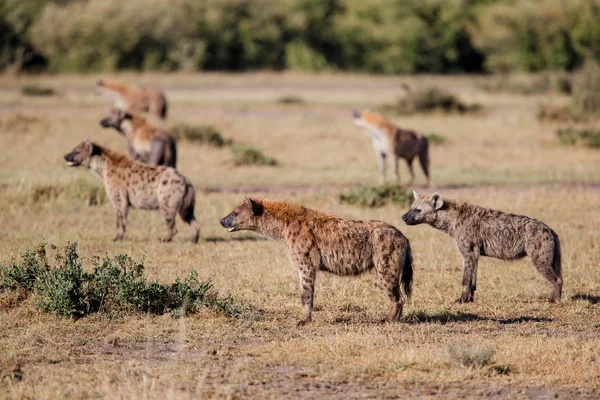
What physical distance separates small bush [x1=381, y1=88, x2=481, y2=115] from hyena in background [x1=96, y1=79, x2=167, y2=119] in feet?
24.3

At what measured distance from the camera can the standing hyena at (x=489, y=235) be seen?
9148mm

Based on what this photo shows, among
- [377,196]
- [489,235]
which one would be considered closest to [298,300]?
[489,235]

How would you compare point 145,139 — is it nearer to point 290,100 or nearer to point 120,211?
point 120,211

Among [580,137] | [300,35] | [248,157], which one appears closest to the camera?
[248,157]

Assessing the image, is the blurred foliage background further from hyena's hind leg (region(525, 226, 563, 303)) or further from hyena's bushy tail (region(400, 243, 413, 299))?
hyena's bushy tail (region(400, 243, 413, 299))

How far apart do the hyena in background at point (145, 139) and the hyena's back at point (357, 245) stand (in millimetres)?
6107

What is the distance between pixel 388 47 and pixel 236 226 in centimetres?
3499

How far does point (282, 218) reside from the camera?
28.1ft

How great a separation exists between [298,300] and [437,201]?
5.28ft

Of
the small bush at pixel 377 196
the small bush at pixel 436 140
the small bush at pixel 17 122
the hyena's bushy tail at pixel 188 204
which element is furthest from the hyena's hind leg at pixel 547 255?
the small bush at pixel 17 122

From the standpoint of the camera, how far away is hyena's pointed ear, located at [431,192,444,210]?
958 centimetres

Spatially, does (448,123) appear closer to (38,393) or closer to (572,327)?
(572,327)

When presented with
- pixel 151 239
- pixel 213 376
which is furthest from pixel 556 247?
pixel 151 239

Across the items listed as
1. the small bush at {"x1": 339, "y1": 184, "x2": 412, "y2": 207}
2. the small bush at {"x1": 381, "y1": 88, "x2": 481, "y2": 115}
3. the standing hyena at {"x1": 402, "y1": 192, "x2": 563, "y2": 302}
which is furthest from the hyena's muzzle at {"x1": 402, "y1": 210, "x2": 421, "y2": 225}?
the small bush at {"x1": 381, "y1": 88, "x2": 481, "y2": 115}
